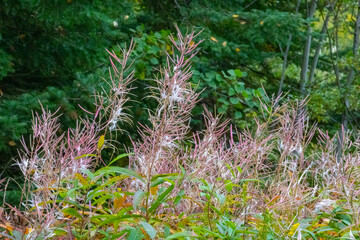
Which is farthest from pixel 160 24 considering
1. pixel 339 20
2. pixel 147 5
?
pixel 339 20

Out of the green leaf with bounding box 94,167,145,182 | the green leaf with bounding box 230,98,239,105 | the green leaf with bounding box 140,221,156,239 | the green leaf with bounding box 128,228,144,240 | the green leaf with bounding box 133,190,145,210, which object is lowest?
the green leaf with bounding box 230,98,239,105

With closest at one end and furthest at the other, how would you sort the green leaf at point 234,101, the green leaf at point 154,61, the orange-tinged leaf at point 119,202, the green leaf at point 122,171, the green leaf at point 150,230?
1. the green leaf at point 150,230
2. the green leaf at point 122,171
3. the orange-tinged leaf at point 119,202
4. the green leaf at point 154,61
5. the green leaf at point 234,101

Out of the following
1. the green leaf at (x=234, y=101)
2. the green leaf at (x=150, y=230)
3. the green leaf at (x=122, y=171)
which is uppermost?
the green leaf at (x=122, y=171)

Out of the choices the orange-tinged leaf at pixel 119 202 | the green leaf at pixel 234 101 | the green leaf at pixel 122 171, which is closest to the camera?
the green leaf at pixel 122 171

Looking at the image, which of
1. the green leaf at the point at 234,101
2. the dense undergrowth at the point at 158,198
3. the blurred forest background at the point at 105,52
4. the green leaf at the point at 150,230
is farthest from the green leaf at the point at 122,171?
the green leaf at the point at 234,101

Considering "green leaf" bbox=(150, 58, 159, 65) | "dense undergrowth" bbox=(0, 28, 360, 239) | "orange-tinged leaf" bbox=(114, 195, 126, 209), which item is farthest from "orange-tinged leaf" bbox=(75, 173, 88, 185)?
"green leaf" bbox=(150, 58, 159, 65)

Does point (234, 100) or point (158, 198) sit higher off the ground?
point (158, 198)

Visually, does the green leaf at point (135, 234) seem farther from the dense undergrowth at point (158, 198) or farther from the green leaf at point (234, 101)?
the green leaf at point (234, 101)

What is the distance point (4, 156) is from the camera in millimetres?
5375

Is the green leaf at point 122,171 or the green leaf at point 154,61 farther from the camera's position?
the green leaf at point 154,61

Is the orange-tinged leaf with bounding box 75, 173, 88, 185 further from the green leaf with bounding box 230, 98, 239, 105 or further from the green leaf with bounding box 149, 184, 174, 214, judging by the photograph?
the green leaf with bounding box 230, 98, 239, 105

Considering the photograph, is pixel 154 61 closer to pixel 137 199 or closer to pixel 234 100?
pixel 234 100

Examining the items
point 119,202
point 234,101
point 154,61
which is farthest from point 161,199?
point 234,101

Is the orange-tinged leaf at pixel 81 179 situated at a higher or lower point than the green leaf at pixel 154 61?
higher
